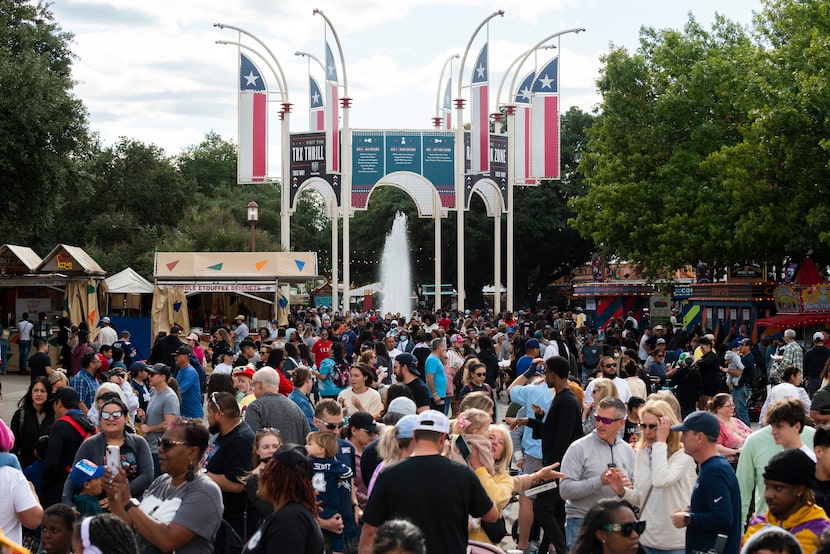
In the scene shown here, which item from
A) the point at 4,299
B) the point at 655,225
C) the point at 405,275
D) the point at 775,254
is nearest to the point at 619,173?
the point at 655,225

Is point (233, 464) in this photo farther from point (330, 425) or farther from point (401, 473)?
point (401, 473)

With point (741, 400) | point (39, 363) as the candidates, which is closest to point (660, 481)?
point (39, 363)

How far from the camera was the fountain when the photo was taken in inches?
2268

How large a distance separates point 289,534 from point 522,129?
143 ft

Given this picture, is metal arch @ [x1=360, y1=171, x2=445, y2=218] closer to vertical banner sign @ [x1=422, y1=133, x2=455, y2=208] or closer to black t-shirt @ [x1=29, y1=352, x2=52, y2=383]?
vertical banner sign @ [x1=422, y1=133, x2=455, y2=208]

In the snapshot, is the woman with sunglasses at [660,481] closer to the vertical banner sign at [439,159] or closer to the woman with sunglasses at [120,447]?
the woman with sunglasses at [120,447]

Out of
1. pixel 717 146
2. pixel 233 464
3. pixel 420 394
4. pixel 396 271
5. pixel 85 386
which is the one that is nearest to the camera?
pixel 233 464

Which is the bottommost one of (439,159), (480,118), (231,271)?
(231,271)

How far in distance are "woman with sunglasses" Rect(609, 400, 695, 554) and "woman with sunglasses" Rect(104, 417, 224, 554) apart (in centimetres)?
252

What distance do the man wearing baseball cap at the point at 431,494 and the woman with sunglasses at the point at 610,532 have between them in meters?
1.17

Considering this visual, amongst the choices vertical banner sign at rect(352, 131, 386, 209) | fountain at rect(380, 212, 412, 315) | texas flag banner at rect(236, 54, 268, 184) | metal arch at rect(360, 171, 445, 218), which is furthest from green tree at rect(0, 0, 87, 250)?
fountain at rect(380, 212, 412, 315)

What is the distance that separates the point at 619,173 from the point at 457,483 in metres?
30.8

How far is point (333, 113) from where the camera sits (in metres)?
44.8

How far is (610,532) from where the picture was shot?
4.55 m
